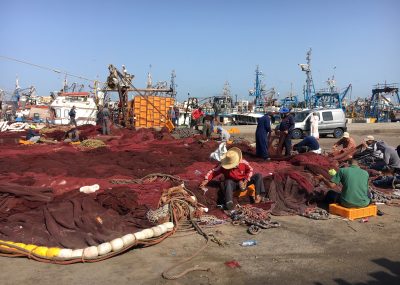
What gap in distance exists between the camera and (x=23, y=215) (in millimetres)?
6055

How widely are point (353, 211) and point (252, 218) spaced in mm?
1751

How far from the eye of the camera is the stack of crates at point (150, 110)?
25.5 m

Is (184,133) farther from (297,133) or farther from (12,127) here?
(12,127)

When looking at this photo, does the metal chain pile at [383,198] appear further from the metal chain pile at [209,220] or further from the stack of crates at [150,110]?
the stack of crates at [150,110]

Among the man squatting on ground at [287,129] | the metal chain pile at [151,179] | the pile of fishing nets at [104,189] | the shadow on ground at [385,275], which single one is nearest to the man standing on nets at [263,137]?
the pile of fishing nets at [104,189]

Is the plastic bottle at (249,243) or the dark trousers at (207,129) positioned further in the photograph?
the dark trousers at (207,129)

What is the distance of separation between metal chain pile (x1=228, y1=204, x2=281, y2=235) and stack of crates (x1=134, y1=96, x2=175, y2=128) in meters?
18.8

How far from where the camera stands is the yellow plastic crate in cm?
673

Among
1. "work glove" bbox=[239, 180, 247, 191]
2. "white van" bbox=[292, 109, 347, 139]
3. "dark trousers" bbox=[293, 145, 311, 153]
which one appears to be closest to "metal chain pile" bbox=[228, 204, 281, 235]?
"work glove" bbox=[239, 180, 247, 191]

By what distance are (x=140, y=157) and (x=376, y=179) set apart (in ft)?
20.1

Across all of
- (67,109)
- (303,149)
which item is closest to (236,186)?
(303,149)

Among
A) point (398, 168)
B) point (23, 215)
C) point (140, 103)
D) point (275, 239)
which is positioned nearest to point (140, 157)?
point (23, 215)

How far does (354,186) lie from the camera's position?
21.9 ft

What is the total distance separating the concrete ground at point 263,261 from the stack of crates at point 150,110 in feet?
65.1
